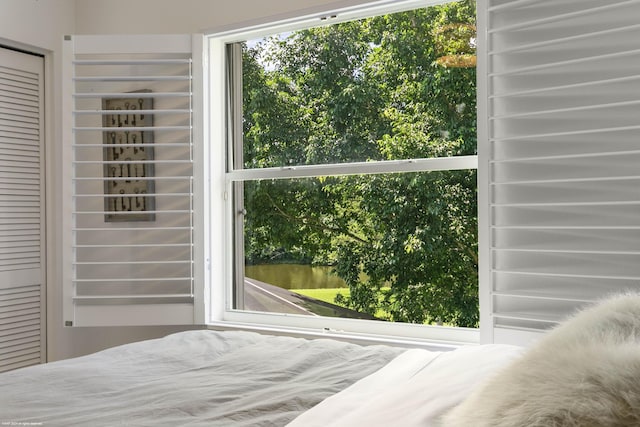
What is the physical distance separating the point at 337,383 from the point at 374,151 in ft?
5.86

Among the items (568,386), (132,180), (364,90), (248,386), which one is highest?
(364,90)

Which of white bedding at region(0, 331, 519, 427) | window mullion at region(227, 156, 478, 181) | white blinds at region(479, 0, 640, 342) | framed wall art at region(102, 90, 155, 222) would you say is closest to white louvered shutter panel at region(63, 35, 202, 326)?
framed wall art at region(102, 90, 155, 222)

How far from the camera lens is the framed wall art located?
3752mm

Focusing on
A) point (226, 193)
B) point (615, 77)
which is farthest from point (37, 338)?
point (615, 77)

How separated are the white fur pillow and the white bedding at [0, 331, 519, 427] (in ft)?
1.02

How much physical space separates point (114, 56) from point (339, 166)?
165 centimetres

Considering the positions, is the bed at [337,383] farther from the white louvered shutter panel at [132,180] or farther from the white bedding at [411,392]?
the white louvered shutter panel at [132,180]

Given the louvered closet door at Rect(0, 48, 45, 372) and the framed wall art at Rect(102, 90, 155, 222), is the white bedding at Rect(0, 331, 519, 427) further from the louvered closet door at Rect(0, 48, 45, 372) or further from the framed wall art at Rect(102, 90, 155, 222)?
the louvered closet door at Rect(0, 48, 45, 372)

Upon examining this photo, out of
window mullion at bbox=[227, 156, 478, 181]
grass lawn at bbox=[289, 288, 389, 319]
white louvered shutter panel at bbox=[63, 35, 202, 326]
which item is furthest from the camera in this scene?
white louvered shutter panel at bbox=[63, 35, 202, 326]

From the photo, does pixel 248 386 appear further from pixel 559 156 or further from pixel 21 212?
pixel 21 212

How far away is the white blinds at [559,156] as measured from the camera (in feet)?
7.71

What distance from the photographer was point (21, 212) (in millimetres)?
3898

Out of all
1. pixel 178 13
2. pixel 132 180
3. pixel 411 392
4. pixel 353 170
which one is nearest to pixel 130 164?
pixel 132 180

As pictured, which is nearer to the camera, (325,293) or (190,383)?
(190,383)
